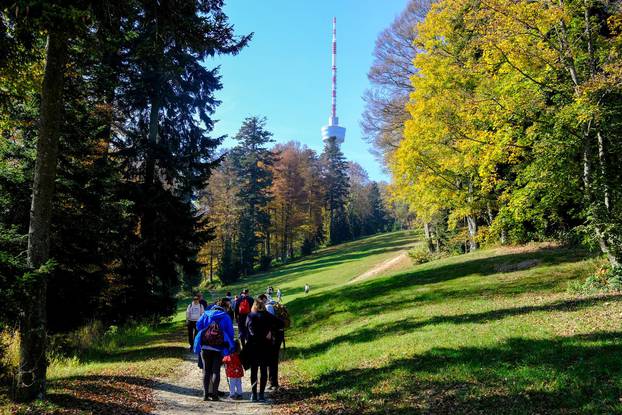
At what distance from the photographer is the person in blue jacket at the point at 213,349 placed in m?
8.48

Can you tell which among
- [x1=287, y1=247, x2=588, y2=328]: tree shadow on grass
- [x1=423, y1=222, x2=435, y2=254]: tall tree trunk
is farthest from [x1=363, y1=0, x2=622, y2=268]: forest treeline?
[x1=423, y1=222, x2=435, y2=254]: tall tree trunk

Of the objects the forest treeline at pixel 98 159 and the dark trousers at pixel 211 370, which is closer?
the forest treeline at pixel 98 159

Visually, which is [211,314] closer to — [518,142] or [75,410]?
[75,410]

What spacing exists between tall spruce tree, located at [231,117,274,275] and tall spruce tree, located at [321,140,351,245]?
48.7 ft

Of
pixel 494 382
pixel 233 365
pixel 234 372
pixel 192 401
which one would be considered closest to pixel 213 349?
pixel 233 365

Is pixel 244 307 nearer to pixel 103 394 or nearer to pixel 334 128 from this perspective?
pixel 103 394

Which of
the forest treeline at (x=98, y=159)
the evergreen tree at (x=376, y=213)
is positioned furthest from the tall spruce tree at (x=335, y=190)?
the forest treeline at (x=98, y=159)

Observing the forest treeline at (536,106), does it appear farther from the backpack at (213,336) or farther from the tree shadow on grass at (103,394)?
the tree shadow on grass at (103,394)

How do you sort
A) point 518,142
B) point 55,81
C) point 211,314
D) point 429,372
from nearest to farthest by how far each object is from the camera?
point 55,81, point 429,372, point 211,314, point 518,142

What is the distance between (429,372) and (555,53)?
10.4 metres

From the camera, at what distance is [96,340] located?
50.1 feet

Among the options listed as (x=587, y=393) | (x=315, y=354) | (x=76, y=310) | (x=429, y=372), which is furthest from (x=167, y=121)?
(x=587, y=393)

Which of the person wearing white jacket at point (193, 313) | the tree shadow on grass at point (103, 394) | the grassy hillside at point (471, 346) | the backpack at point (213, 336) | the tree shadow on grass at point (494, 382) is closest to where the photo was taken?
the tree shadow on grass at point (494, 382)

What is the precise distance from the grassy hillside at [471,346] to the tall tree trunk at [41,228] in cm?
446
